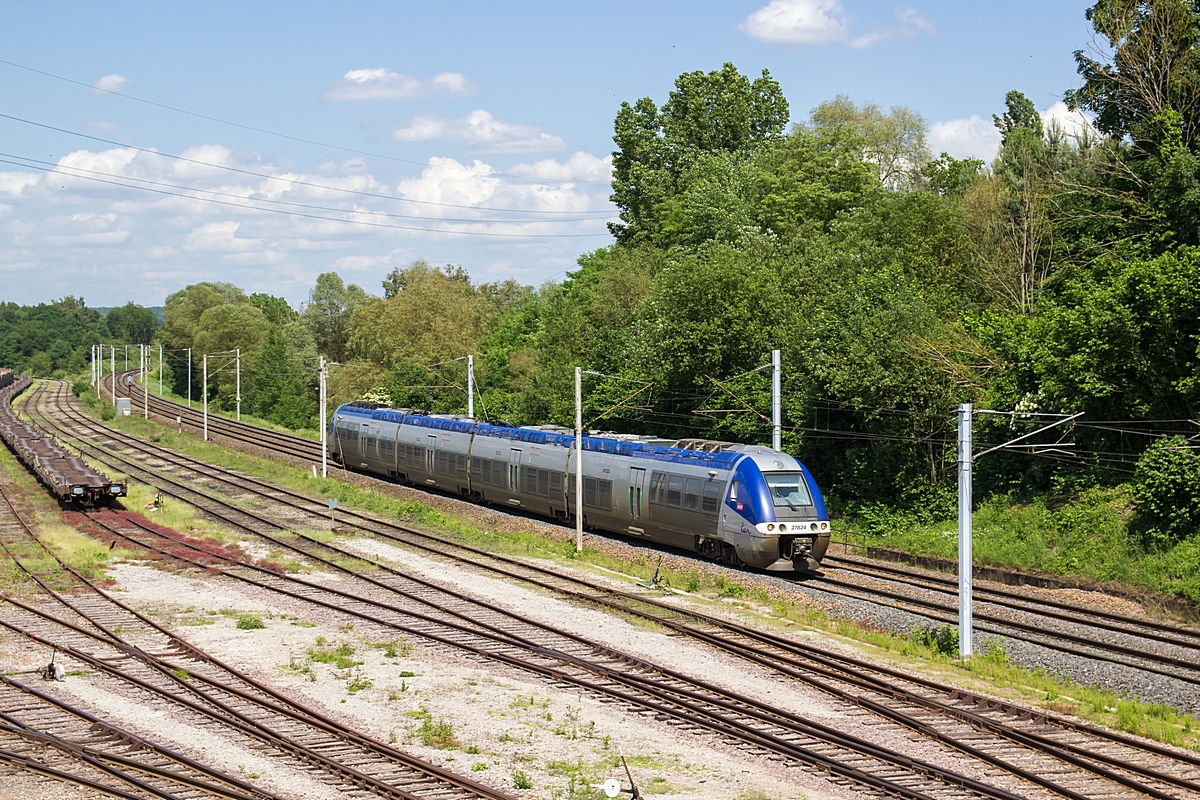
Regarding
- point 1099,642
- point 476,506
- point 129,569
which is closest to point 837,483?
point 476,506

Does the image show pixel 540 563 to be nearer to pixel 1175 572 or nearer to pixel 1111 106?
pixel 1175 572

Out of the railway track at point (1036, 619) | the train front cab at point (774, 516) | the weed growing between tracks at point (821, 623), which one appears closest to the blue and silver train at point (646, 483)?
the train front cab at point (774, 516)

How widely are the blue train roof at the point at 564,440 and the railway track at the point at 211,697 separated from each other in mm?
15601

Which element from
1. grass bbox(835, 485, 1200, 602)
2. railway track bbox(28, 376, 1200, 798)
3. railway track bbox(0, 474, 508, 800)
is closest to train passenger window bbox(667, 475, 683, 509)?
railway track bbox(28, 376, 1200, 798)

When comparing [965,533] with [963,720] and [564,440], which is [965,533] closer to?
[963,720]

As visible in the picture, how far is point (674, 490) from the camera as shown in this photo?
33.0m

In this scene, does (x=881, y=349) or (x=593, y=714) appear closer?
(x=593, y=714)

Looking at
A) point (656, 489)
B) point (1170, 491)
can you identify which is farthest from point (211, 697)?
point (1170, 491)

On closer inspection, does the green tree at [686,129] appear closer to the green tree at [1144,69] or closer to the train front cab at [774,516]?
the green tree at [1144,69]

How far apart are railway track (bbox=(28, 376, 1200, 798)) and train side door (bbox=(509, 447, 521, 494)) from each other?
16942mm

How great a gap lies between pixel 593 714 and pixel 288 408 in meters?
86.8

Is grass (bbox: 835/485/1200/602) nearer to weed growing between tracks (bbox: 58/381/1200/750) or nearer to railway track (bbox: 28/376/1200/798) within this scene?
weed growing between tracks (bbox: 58/381/1200/750)

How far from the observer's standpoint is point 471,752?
1552 centimetres

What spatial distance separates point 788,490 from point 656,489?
5.18 meters
